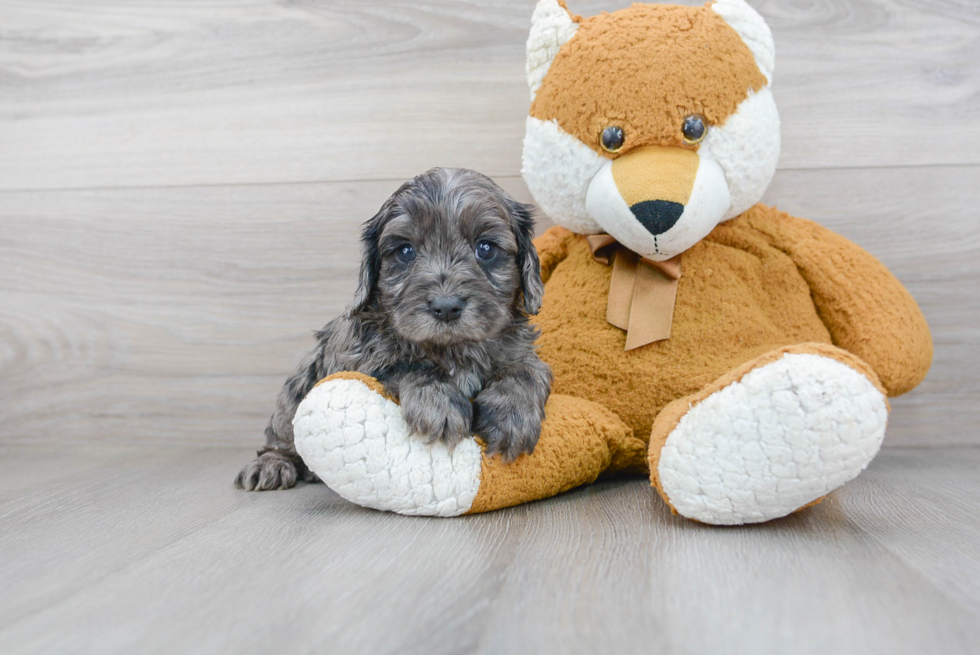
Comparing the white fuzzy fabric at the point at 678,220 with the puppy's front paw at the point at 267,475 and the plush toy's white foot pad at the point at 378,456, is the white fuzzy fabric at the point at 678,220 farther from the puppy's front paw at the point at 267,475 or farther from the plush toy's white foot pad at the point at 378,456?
the puppy's front paw at the point at 267,475

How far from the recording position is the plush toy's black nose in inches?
63.6

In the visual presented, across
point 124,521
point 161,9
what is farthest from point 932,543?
point 161,9

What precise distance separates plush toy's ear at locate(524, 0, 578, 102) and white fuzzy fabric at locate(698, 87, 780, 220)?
45 cm

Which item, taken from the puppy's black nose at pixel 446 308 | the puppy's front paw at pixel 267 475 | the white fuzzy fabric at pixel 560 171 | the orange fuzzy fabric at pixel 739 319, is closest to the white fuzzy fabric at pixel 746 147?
the orange fuzzy fabric at pixel 739 319

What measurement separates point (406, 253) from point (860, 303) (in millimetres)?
Answer: 1147

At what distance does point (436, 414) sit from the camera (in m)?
1.49

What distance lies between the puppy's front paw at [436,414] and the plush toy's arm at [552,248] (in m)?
0.64

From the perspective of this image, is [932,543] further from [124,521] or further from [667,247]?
[124,521]

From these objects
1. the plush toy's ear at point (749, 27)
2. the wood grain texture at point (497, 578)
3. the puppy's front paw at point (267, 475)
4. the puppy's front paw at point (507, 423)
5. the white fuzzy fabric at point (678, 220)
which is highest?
the plush toy's ear at point (749, 27)

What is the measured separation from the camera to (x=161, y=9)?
247cm

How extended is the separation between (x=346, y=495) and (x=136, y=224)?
155cm

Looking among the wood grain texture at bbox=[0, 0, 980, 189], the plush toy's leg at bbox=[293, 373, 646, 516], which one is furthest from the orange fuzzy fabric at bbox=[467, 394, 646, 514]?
the wood grain texture at bbox=[0, 0, 980, 189]

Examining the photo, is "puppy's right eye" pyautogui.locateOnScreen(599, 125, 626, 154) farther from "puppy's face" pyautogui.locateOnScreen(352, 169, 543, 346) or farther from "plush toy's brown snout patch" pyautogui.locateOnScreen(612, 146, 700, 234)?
"puppy's face" pyautogui.locateOnScreen(352, 169, 543, 346)

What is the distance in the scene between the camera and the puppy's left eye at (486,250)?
1.63m
